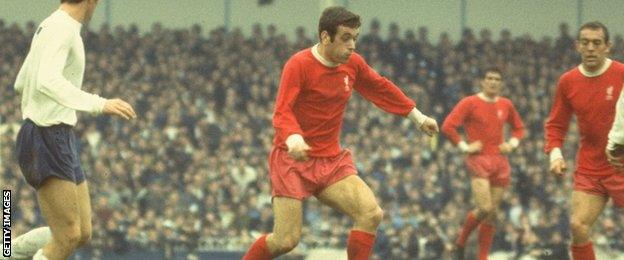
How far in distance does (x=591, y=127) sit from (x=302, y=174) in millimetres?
2148

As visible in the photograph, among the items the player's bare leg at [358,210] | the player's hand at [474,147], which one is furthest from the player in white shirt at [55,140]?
the player's hand at [474,147]

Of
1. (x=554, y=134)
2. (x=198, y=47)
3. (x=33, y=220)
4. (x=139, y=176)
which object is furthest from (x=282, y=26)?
(x=554, y=134)

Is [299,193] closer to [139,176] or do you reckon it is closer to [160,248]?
[160,248]

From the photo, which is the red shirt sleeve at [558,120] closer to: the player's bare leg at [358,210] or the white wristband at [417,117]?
the white wristband at [417,117]

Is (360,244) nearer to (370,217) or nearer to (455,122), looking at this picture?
(370,217)

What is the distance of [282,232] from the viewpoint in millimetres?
10484

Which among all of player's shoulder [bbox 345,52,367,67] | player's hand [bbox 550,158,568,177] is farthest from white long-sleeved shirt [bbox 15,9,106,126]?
player's hand [bbox 550,158,568,177]

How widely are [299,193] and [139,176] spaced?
1185 cm

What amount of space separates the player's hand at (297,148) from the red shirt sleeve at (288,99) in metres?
0.22

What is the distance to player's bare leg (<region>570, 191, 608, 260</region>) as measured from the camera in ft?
36.3

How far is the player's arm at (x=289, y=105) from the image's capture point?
10.1m

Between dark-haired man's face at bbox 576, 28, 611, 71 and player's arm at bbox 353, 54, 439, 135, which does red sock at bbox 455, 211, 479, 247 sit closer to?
dark-haired man's face at bbox 576, 28, 611, 71

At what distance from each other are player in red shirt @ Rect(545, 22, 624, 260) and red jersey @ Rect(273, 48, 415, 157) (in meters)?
1.43

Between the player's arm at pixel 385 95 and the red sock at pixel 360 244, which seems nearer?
the red sock at pixel 360 244
